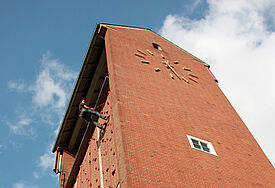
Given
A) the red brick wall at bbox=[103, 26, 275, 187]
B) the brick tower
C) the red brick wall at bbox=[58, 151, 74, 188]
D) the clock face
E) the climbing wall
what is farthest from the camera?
the red brick wall at bbox=[58, 151, 74, 188]

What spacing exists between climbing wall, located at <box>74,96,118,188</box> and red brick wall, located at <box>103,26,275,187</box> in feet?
1.02

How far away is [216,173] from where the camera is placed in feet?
30.4

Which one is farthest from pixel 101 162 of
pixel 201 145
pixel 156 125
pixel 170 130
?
pixel 201 145

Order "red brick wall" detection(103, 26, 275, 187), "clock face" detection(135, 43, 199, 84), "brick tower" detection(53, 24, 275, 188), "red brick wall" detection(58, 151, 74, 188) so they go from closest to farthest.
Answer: "red brick wall" detection(103, 26, 275, 187) → "brick tower" detection(53, 24, 275, 188) → "clock face" detection(135, 43, 199, 84) → "red brick wall" detection(58, 151, 74, 188)

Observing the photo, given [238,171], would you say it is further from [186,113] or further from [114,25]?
[114,25]

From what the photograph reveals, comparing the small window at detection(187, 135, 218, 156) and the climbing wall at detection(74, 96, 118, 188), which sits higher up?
the climbing wall at detection(74, 96, 118, 188)

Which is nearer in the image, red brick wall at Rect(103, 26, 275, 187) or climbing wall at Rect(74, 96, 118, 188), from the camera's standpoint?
red brick wall at Rect(103, 26, 275, 187)

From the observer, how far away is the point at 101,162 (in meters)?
11.7

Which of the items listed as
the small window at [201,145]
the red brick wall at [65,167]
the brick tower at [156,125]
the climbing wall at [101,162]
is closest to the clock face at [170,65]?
the brick tower at [156,125]

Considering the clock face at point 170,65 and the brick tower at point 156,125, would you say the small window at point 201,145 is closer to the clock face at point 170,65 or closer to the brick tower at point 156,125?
the brick tower at point 156,125

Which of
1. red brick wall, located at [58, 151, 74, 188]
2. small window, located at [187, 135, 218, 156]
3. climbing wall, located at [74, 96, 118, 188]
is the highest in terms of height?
red brick wall, located at [58, 151, 74, 188]

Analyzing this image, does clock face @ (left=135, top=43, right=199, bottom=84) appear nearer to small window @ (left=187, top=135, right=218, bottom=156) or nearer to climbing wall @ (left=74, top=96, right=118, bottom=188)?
climbing wall @ (left=74, top=96, right=118, bottom=188)

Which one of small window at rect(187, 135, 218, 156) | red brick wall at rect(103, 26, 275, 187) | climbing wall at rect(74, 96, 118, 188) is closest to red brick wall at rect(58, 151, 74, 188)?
climbing wall at rect(74, 96, 118, 188)

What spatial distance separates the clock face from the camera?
48.3ft
